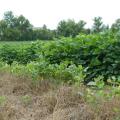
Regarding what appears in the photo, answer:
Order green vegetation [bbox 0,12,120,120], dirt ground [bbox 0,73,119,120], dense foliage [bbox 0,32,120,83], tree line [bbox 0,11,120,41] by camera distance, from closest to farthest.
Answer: dirt ground [bbox 0,73,119,120] < green vegetation [bbox 0,12,120,120] < dense foliage [bbox 0,32,120,83] < tree line [bbox 0,11,120,41]

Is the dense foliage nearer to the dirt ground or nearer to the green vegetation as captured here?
the green vegetation

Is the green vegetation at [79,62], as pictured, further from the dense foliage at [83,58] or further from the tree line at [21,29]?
the tree line at [21,29]

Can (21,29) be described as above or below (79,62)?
above

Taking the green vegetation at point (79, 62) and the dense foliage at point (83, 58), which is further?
the dense foliage at point (83, 58)

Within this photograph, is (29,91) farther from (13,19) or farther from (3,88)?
(13,19)

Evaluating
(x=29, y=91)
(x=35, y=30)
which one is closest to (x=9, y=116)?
(x=29, y=91)

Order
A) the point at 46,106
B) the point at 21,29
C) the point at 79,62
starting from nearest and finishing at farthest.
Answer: the point at 46,106, the point at 79,62, the point at 21,29

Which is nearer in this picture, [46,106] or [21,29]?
[46,106]

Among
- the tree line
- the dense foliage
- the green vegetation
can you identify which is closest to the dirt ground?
the green vegetation

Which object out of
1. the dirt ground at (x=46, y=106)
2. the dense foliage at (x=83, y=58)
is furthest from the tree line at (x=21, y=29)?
the dirt ground at (x=46, y=106)

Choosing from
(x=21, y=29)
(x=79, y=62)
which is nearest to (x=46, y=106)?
(x=79, y=62)

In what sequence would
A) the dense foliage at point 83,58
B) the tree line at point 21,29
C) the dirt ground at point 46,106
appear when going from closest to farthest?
the dirt ground at point 46,106
the dense foliage at point 83,58
the tree line at point 21,29

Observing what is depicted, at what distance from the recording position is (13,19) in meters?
36.5

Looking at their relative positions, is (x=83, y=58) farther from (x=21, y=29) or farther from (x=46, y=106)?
(x=21, y=29)
